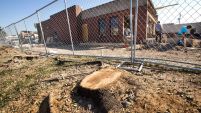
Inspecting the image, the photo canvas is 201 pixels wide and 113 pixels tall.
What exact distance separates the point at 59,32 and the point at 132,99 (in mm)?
17201

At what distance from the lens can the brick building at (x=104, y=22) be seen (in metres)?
10.6

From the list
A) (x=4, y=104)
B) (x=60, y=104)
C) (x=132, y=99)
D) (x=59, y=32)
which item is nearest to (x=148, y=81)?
(x=132, y=99)

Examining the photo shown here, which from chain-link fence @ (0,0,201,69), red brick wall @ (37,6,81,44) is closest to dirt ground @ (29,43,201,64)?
chain-link fence @ (0,0,201,69)

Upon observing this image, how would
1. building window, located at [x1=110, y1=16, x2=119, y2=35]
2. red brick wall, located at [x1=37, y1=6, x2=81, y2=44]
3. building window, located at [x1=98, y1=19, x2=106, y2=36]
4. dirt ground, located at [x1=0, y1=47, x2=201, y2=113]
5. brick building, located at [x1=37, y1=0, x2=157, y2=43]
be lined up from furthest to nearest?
red brick wall, located at [x1=37, y1=6, x2=81, y2=44] → building window, located at [x1=98, y1=19, x2=106, y2=36] → building window, located at [x1=110, y1=16, x2=119, y2=35] → brick building, located at [x1=37, y1=0, x2=157, y2=43] → dirt ground, located at [x1=0, y1=47, x2=201, y2=113]

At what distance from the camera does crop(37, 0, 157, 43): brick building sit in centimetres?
1058

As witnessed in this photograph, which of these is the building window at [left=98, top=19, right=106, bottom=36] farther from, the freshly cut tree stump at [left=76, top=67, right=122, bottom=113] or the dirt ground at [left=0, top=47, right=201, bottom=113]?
the freshly cut tree stump at [left=76, top=67, right=122, bottom=113]

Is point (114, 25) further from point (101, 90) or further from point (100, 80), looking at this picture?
point (101, 90)

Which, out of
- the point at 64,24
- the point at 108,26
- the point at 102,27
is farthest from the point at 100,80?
the point at 64,24

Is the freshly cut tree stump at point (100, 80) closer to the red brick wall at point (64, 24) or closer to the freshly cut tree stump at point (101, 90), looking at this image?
the freshly cut tree stump at point (101, 90)

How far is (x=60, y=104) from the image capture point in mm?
2145

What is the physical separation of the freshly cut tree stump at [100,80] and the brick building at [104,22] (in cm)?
696

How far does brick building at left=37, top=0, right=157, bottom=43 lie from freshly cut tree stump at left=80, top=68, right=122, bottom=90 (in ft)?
22.8

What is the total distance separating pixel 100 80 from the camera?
2.25m

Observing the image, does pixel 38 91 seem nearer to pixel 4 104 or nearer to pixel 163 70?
pixel 4 104
